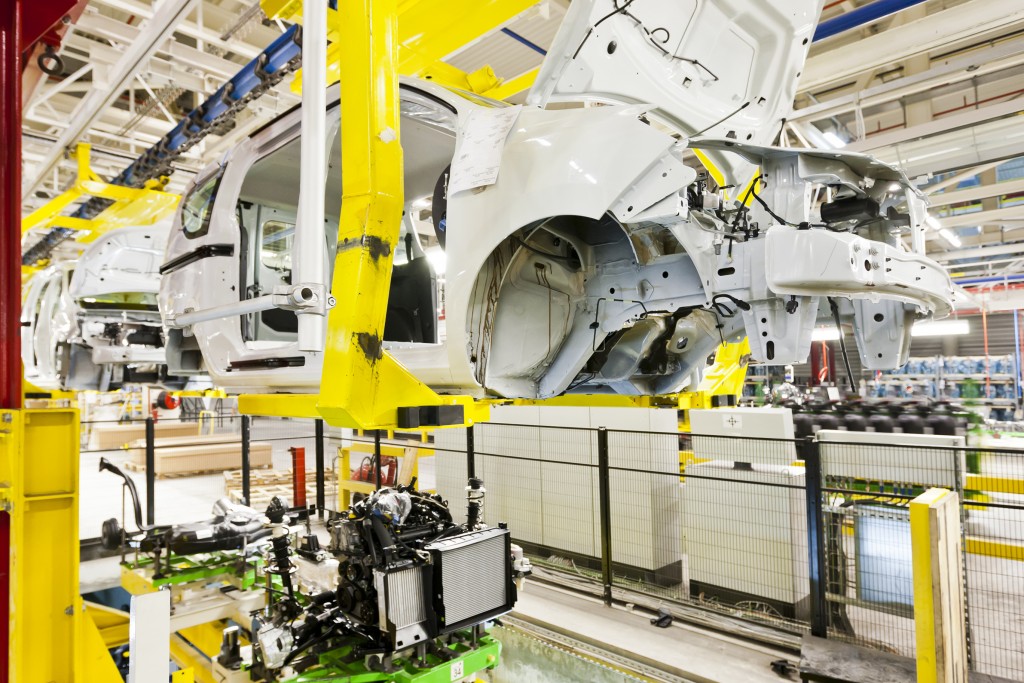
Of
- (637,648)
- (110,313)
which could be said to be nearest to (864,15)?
(637,648)

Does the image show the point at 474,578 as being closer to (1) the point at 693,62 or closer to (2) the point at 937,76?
(1) the point at 693,62

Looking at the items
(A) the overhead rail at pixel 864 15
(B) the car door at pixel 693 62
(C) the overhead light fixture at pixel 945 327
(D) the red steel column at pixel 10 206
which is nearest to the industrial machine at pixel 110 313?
(D) the red steel column at pixel 10 206

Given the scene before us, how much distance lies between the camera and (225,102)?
5.71 meters

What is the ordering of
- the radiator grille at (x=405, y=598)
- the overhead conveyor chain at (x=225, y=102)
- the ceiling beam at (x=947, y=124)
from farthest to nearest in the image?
the ceiling beam at (x=947, y=124) → the overhead conveyor chain at (x=225, y=102) → the radiator grille at (x=405, y=598)

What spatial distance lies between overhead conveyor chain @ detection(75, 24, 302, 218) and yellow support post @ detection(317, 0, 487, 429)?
2.65 meters

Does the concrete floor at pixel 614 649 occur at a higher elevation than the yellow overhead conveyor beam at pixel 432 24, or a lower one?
lower

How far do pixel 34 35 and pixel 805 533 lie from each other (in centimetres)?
534

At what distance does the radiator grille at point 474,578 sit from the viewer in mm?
3287

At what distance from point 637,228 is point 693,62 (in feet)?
3.08

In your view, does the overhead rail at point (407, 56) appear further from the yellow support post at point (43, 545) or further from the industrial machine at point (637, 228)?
the yellow support post at point (43, 545)

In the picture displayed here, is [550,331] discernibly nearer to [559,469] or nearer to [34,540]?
[34,540]

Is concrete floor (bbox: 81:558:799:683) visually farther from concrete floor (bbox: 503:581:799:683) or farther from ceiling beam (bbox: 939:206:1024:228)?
ceiling beam (bbox: 939:206:1024:228)

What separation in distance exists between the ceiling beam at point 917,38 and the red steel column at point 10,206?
221 inches

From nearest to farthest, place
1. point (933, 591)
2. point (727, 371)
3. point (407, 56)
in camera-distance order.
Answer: point (933, 591)
point (407, 56)
point (727, 371)
